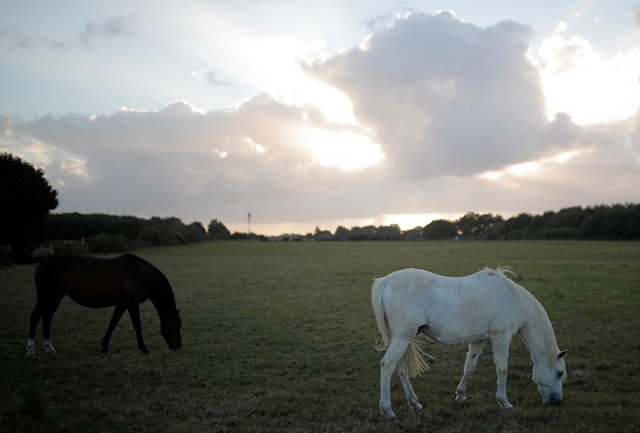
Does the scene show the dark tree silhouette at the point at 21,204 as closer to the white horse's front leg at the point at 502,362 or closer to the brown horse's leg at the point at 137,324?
the brown horse's leg at the point at 137,324

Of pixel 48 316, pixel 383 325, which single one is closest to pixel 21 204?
pixel 48 316

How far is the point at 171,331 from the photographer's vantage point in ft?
27.8

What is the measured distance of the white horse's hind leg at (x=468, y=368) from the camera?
5.91 m

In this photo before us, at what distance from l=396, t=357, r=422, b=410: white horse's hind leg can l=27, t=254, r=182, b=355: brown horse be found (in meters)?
4.77

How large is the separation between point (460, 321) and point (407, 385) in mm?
1087

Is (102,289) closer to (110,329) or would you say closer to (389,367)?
(110,329)

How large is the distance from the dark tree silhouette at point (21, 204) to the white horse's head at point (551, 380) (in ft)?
97.4

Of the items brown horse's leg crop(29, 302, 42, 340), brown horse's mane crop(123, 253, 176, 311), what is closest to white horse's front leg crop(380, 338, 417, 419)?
brown horse's mane crop(123, 253, 176, 311)

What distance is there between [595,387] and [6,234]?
106 feet

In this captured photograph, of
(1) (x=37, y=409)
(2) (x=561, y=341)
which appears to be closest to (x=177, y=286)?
(2) (x=561, y=341)

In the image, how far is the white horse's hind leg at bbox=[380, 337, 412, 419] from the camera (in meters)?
5.32

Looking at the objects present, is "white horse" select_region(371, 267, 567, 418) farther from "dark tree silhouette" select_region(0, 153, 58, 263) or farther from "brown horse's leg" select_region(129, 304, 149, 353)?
"dark tree silhouette" select_region(0, 153, 58, 263)

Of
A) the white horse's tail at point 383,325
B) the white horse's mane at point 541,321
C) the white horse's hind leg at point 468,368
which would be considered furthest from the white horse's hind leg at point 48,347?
the white horse's mane at point 541,321

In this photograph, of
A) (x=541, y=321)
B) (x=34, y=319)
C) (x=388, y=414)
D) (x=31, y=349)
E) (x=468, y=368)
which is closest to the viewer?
(x=388, y=414)
